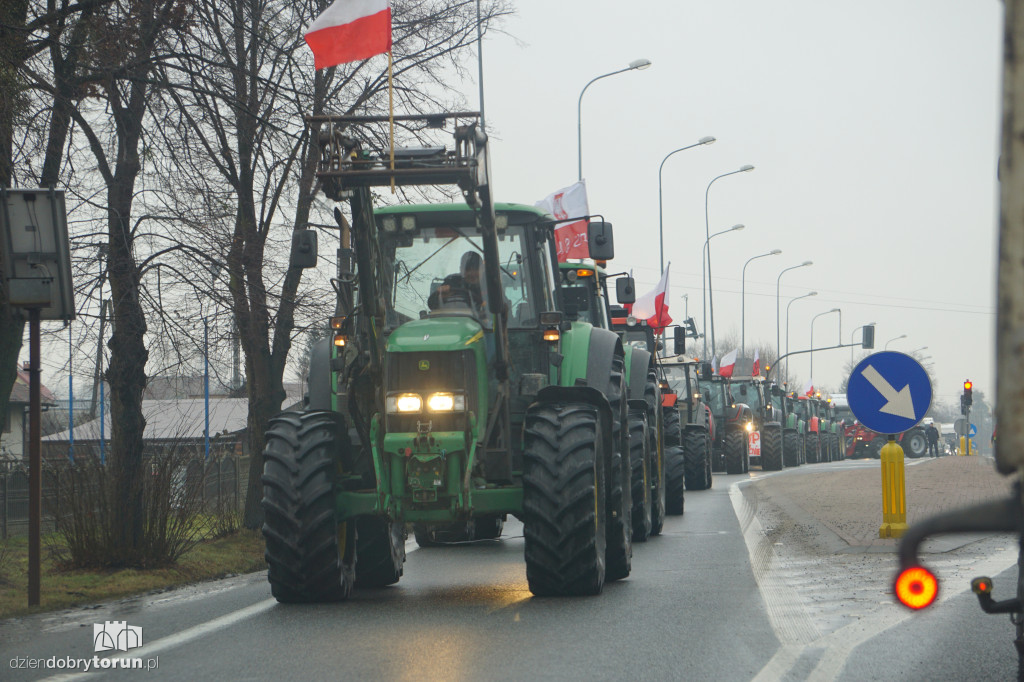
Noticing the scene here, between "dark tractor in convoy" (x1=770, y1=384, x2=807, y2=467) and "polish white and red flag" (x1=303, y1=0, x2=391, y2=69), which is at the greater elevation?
"polish white and red flag" (x1=303, y1=0, x2=391, y2=69)

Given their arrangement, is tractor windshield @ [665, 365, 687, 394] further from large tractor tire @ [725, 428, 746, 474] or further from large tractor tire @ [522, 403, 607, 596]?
large tractor tire @ [522, 403, 607, 596]

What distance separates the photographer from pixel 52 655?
711 cm

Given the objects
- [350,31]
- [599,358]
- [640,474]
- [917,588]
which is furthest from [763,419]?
[917,588]

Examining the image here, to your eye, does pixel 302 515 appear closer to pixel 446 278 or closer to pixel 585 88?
pixel 446 278

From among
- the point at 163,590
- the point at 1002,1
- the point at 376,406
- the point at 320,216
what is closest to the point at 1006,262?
the point at 1002,1

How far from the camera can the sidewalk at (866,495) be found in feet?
47.4

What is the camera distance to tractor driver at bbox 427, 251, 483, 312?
32.8 ft

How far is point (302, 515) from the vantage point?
9.05 m

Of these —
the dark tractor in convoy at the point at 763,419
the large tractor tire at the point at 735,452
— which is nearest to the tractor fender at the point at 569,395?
the large tractor tire at the point at 735,452

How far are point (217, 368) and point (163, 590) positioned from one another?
20.0 feet

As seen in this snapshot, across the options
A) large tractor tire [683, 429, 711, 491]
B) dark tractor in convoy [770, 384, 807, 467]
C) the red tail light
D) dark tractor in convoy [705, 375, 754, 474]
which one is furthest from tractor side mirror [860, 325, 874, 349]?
the red tail light

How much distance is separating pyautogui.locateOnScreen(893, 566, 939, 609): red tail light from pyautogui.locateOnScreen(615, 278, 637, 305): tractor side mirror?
1198 centimetres

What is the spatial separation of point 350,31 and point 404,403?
114 inches

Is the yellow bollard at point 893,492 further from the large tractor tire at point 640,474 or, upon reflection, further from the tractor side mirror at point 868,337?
the tractor side mirror at point 868,337
